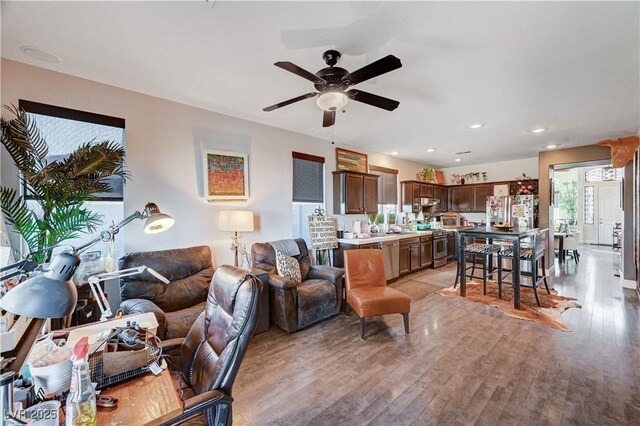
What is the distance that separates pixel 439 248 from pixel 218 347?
6159 millimetres

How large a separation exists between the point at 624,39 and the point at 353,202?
3.67 metres

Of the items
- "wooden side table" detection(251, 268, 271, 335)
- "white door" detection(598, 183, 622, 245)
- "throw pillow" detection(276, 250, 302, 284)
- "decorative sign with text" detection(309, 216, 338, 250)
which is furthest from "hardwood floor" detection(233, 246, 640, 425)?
"white door" detection(598, 183, 622, 245)

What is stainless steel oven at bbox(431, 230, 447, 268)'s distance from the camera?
249 inches

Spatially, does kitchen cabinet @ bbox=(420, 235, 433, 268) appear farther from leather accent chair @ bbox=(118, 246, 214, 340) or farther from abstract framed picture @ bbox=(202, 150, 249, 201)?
leather accent chair @ bbox=(118, 246, 214, 340)

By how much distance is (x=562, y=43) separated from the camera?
204 cm

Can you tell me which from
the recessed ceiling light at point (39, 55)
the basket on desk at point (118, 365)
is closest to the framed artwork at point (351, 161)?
the recessed ceiling light at point (39, 55)

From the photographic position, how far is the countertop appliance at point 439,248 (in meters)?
6.31

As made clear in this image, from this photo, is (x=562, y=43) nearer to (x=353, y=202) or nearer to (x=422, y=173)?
(x=353, y=202)

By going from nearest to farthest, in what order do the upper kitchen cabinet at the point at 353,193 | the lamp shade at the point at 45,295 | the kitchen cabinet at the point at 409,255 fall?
the lamp shade at the point at 45,295, the upper kitchen cabinet at the point at 353,193, the kitchen cabinet at the point at 409,255

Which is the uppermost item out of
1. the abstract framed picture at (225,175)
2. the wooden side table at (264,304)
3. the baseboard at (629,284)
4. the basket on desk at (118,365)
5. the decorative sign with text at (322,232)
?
the abstract framed picture at (225,175)

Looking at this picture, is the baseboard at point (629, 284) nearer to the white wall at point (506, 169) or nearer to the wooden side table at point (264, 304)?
the white wall at point (506, 169)

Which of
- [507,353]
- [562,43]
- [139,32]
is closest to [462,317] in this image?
[507,353]

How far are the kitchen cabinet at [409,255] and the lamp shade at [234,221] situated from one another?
334cm

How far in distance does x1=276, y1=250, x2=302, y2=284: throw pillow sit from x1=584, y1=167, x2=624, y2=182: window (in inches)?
457
